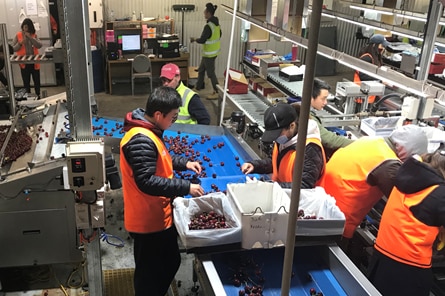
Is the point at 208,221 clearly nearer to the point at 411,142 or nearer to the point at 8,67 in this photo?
the point at 411,142

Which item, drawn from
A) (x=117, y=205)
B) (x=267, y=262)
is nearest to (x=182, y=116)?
(x=117, y=205)

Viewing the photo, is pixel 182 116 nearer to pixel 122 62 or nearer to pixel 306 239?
pixel 306 239

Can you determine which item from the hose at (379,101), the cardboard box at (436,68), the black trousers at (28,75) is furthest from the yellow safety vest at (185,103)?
the black trousers at (28,75)

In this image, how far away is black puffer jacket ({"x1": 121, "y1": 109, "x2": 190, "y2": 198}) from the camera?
2479 millimetres

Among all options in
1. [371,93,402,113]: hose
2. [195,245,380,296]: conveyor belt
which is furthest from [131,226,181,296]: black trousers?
[371,93,402,113]: hose

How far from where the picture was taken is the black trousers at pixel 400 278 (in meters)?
2.43

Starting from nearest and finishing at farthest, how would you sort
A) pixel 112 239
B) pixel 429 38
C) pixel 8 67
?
1. pixel 429 38
2. pixel 8 67
3. pixel 112 239

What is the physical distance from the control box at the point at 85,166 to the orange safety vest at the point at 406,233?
1.52 m

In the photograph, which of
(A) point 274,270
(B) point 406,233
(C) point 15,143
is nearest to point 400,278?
(B) point 406,233

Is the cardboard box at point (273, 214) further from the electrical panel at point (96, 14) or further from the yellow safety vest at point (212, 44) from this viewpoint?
the electrical panel at point (96, 14)

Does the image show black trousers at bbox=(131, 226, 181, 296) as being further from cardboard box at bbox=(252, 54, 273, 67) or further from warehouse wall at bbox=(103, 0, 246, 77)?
warehouse wall at bbox=(103, 0, 246, 77)

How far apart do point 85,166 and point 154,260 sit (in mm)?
874

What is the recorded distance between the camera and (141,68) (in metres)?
8.12

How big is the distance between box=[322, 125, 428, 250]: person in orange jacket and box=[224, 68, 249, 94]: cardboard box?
2867mm
